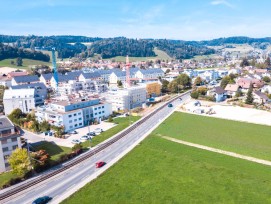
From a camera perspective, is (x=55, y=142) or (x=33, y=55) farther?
(x=33, y=55)

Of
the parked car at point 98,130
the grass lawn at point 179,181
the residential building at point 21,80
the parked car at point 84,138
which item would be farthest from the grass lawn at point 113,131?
the residential building at point 21,80

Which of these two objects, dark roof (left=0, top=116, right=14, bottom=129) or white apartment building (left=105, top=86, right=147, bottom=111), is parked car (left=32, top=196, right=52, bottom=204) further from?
white apartment building (left=105, top=86, right=147, bottom=111)

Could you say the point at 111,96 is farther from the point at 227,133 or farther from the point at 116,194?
the point at 116,194

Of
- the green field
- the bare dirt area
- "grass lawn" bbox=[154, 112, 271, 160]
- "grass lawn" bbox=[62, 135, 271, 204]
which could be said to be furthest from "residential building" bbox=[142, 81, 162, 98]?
the green field

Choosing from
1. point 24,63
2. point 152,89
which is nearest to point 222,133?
point 152,89

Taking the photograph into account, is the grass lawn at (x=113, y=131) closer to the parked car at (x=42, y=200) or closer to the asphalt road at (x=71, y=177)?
the asphalt road at (x=71, y=177)

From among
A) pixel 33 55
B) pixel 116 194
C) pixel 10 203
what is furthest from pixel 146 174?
pixel 33 55

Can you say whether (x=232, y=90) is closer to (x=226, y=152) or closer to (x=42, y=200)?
(x=226, y=152)
